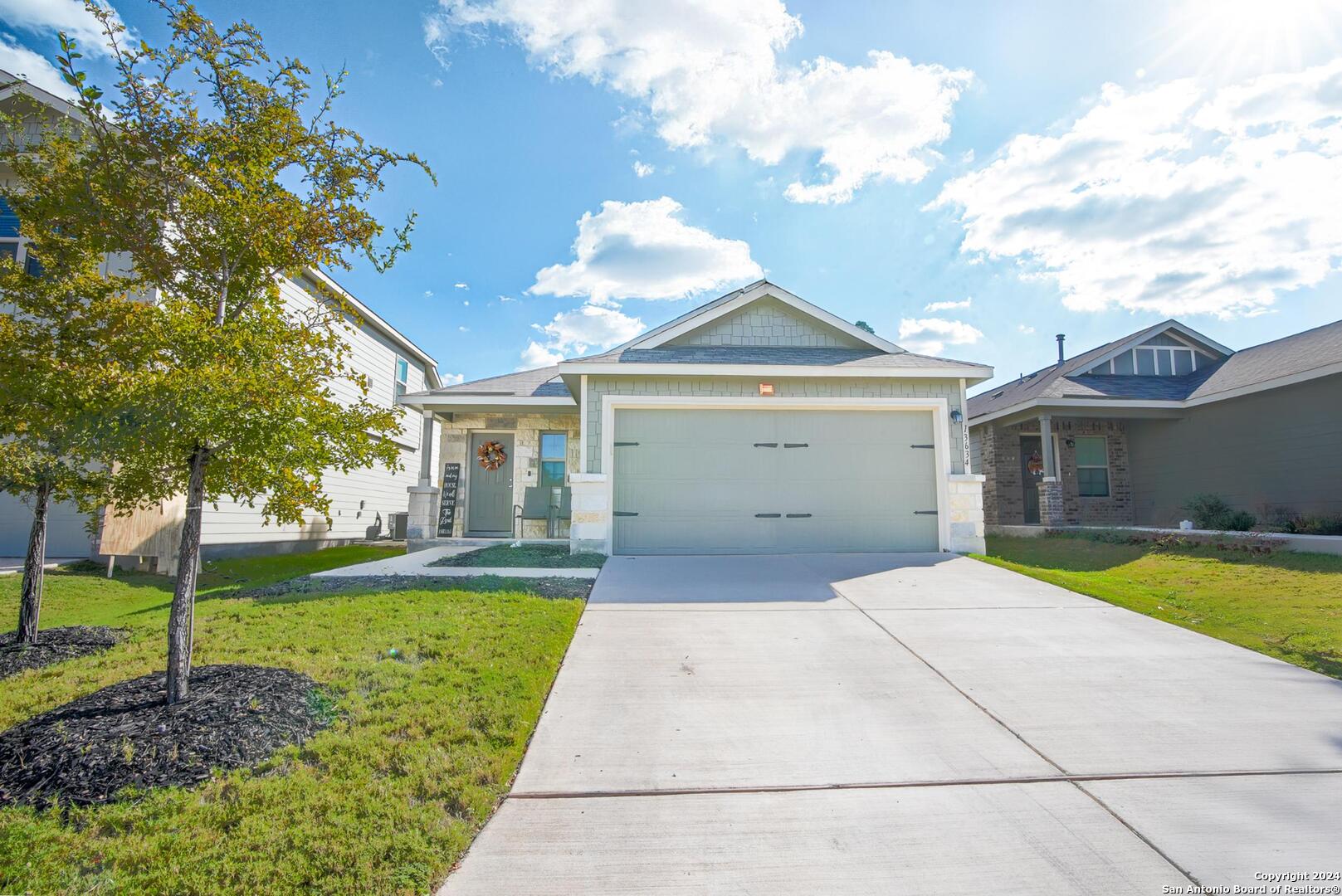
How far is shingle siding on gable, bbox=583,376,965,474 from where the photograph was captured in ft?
32.1

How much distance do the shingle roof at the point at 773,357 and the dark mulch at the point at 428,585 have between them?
373 centimetres

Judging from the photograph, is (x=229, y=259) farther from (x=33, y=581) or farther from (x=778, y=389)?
(x=778, y=389)

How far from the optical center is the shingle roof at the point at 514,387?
12.7m

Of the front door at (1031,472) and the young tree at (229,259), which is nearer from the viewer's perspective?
the young tree at (229,259)

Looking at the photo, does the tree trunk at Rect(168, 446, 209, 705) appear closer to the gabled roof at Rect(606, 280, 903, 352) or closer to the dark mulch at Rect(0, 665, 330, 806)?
the dark mulch at Rect(0, 665, 330, 806)

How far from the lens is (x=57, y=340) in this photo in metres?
4.54

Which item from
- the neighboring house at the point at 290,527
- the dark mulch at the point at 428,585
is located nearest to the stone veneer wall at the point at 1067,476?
the dark mulch at the point at 428,585

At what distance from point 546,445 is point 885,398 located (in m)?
7.08

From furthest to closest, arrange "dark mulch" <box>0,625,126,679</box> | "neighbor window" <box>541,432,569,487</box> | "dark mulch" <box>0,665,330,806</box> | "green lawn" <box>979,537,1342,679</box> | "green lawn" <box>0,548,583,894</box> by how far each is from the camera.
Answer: "neighbor window" <box>541,432,569,487</box>
"green lawn" <box>979,537,1342,679</box>
"dark mulch" <box>0,625,126,679</box>
"dark mulch" <box>0,665,330,806</box>
"green lawn" <box>0,548,583,894</box>

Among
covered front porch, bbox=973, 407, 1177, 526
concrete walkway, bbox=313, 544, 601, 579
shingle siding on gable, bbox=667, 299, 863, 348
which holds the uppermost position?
shingle siding on gable, bbox=667, 299, 863, 348

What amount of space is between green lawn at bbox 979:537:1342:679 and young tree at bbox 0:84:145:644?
8055 mm

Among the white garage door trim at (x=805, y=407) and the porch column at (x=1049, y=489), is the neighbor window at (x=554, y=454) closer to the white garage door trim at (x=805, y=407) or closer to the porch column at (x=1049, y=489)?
the white garage door trim at (x=805, y=407)

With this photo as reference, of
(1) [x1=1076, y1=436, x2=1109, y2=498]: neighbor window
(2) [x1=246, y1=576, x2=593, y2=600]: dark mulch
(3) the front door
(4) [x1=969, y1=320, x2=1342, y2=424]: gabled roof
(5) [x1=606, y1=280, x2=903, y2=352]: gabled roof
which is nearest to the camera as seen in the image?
(2) [x1=246, y1=576, x2=593, y2=600]: dark mulch

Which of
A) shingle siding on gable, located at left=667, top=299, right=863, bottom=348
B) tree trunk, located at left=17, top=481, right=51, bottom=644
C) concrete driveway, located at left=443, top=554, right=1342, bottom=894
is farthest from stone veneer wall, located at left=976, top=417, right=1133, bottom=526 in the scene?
tree trunk, located at left=17, top=481, right=51, bottom=644
